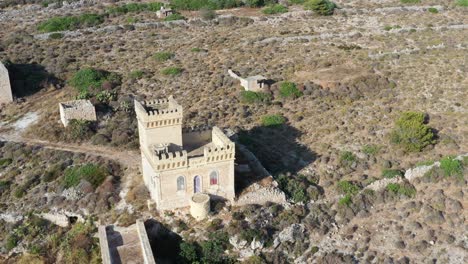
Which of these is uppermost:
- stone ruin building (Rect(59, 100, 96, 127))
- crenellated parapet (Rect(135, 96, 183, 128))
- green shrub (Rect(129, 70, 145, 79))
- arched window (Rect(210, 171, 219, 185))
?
crenellated parapet (Rect(135, 96, 183, 128))

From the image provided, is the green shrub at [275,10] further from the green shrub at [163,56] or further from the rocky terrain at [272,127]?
the green shrub at [163,56]

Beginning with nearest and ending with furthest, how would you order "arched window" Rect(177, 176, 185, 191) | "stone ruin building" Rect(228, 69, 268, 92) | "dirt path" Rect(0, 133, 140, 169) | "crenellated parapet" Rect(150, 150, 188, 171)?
"crenellated parapet" Rect(150, 150, 188, 171), "arched window" Rect(177, 176, 185, 191), "dirt path" Rect(0, 133, 140, 169), "stone ruin building" Rect(228, 69, 268, 92)

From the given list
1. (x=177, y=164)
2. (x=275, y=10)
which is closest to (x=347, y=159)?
(x=177, y=164)

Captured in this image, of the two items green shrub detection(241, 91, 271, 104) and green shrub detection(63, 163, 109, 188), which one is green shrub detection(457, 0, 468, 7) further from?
green shrub detection(63, 163, 109, 188)

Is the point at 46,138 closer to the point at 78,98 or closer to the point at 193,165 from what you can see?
the point at 78,98

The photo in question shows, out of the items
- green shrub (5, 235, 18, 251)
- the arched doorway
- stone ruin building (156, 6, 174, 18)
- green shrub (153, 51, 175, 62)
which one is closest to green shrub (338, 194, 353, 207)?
the arched doorway
